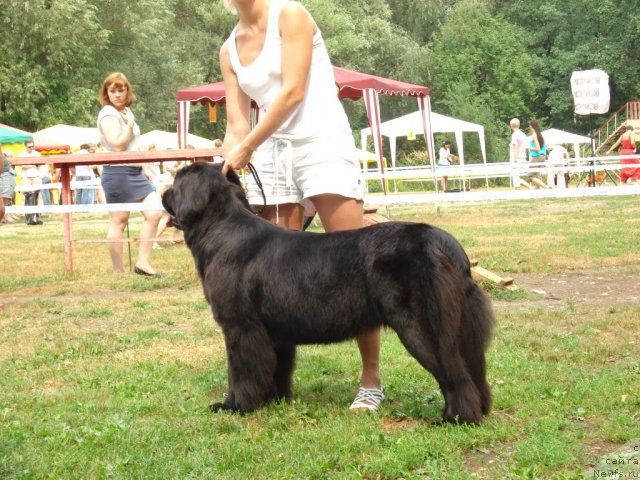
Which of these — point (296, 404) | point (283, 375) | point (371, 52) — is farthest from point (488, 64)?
point (296, 404)

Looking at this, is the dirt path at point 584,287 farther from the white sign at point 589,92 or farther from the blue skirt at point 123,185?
the white sign at point 589,92

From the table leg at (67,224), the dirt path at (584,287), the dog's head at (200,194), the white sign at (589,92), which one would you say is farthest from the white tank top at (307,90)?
the white sign at (589,92)

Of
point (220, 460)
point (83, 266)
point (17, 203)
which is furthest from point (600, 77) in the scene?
point (220, 460)

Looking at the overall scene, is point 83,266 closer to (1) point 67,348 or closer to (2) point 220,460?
(1) point 67,348

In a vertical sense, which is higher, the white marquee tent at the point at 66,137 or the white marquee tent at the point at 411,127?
the white marquee tent at the point at 66,137

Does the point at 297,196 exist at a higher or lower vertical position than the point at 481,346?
higher

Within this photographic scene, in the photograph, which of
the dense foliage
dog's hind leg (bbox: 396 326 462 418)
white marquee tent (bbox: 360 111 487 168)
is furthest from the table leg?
the dense foliage

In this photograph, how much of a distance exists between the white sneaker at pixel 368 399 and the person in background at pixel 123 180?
18.3 ft

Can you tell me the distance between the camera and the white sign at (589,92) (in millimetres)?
28672

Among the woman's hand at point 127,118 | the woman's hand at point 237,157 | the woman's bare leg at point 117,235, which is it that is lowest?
the woman's bare leg at point 117,235

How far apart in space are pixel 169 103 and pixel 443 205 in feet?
73.9

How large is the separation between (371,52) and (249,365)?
4770cm

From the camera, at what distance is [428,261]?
3918 mm

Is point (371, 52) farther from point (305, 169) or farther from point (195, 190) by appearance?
point (195, 190)
